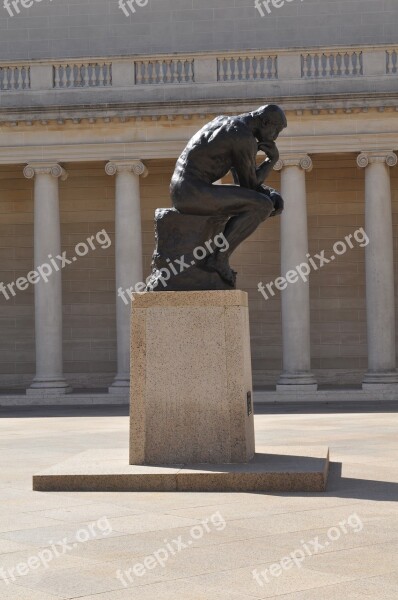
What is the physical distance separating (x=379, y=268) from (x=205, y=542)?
42.8 meters

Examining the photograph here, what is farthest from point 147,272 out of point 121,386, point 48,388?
point 48,388

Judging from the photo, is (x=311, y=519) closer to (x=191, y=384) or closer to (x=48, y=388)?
(x=191, y=384)

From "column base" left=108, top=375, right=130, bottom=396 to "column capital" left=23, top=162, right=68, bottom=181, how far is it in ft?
37.2

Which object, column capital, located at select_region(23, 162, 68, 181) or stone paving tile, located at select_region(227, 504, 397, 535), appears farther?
column capital, located at select_region(23, 162, 68, 181)

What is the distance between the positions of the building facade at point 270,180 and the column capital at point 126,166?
2.9 inches

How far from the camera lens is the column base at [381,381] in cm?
5719

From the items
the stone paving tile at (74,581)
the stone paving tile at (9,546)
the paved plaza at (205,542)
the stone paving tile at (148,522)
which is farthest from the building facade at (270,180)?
the stone paving tile at (74,581)

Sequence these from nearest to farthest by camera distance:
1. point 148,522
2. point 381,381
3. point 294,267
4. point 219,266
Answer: point 148,522 → point 219,266 → point 381,381 → point 294,267

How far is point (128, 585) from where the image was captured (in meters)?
13.9

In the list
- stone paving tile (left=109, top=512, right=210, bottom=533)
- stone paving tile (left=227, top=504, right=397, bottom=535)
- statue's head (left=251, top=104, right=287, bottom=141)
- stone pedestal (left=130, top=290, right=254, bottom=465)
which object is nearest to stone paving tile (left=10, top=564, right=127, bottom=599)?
stone paving tile (left=109, top=512, right=210, bottom=533)

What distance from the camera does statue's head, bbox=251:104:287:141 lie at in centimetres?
2491

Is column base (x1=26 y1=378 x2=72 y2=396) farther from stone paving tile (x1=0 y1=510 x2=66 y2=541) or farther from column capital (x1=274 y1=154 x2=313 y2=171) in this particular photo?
stone paving tile (x1=0 y1=510 x2=66 y2=541)

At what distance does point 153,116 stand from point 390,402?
19.0 m

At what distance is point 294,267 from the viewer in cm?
5844
